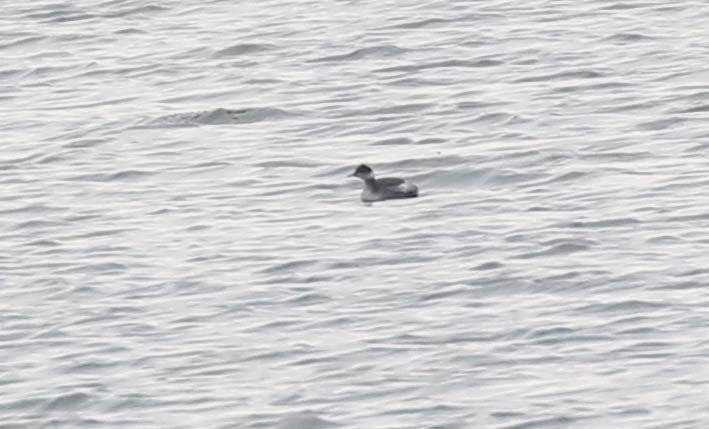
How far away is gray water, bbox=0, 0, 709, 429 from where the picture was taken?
16.0 meters

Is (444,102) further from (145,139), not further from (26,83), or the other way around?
(26,83)

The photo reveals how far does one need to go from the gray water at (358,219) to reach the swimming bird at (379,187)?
0.48 ft

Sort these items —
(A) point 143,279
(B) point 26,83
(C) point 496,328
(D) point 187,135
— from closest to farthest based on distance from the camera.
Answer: (C) point 496,328 < (A) point 143,279 < (D) point 187,135 < (B) point 26,83

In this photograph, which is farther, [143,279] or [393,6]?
[393,6]

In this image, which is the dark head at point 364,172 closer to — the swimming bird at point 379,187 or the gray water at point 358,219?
the swimming bird at point 379,187

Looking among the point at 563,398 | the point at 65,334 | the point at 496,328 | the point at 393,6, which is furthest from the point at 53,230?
the point at 393,6

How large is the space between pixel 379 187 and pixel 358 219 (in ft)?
1.05

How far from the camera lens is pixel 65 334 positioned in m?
17.7

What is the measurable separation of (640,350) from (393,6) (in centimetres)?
1586

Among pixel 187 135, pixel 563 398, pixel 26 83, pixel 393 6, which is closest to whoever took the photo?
pixel 563 398

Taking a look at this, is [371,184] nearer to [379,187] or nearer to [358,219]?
[379,187]

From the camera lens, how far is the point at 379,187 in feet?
68.5

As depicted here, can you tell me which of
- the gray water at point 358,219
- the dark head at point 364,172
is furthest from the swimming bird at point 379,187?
the gray water at point 358,219

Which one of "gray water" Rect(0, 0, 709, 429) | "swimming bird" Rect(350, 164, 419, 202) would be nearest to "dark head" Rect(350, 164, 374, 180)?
"swimming bird" Rect(350, 164, 419, 202)
